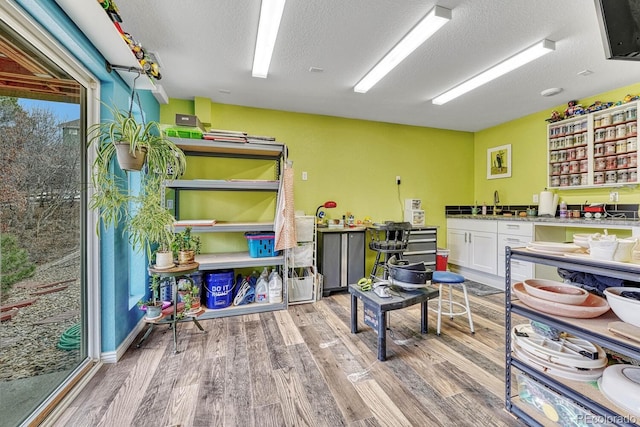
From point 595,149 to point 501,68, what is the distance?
1848 millimetres

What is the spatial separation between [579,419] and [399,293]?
1.18m

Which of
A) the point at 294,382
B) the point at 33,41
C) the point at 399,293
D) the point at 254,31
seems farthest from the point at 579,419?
the point at 33,41

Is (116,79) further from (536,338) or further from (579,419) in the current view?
(579,419)

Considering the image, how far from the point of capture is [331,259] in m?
3.54

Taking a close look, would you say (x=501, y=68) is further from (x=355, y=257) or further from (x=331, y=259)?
(x=331, y=259)

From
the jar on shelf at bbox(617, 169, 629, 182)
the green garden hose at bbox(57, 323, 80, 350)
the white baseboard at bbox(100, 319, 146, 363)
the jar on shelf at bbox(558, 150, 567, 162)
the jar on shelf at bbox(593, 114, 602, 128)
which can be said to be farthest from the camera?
the jar on shelf at bbox(558, 150, 567, 162)

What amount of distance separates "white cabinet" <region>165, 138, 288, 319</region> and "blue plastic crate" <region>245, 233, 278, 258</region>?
0.11 ft

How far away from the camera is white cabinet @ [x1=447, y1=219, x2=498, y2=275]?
380 centimetres

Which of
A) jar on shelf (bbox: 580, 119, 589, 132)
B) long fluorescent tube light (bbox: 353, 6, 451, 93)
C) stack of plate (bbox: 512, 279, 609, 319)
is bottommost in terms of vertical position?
stack of plate (bbox: 512, 279, 609, 319)

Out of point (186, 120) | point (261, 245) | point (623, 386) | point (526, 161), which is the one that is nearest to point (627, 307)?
point (623, 386)

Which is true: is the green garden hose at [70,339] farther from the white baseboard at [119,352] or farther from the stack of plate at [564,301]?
the stack of plate at [564,301]

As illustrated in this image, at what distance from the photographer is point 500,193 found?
4469 millimetres

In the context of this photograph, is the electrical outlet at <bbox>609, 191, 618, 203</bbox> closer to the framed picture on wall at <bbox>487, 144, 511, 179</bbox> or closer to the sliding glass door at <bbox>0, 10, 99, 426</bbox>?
the framed picture on wall at <bbox>487, 144, 511, 179</bbox>

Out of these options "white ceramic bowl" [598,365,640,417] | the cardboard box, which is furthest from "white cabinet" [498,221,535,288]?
the cardboard box
